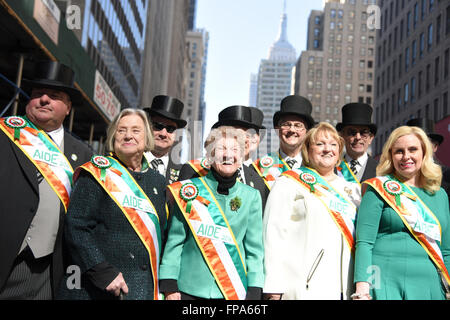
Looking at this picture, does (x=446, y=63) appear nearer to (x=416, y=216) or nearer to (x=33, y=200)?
(x=416, y=216)

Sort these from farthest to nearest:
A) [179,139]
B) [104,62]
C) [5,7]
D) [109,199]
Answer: [104,62], [5,7], [179,139], [109,199]

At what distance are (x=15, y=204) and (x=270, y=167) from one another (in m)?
2.40

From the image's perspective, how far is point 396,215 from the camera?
11.9 feet

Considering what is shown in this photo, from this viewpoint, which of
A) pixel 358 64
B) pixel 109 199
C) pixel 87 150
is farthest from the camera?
pixel 358 64

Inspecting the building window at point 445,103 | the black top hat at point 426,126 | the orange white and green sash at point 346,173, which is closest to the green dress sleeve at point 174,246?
the orange white and green sash at point 346,173

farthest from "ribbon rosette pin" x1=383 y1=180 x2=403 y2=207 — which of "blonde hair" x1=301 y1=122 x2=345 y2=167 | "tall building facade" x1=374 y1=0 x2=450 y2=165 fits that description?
"tall building facade" x1=374 y1=0 x2=450 y2=165

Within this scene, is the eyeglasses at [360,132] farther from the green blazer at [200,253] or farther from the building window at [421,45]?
the building window at [421,45]

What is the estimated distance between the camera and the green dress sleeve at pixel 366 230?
11.5ft

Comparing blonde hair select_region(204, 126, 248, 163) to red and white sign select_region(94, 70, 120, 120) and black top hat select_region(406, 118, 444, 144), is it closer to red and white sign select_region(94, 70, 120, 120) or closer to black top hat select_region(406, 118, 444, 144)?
black top hat select_region(406, 118, 444, 144)

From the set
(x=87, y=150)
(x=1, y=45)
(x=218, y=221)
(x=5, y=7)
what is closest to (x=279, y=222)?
(x=218, y=221)

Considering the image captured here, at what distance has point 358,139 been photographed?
519 centimetres

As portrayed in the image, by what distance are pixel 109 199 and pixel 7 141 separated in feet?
3.29

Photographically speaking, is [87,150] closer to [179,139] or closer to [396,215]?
[179,139]

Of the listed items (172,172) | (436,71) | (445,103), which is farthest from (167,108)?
(436,71)
